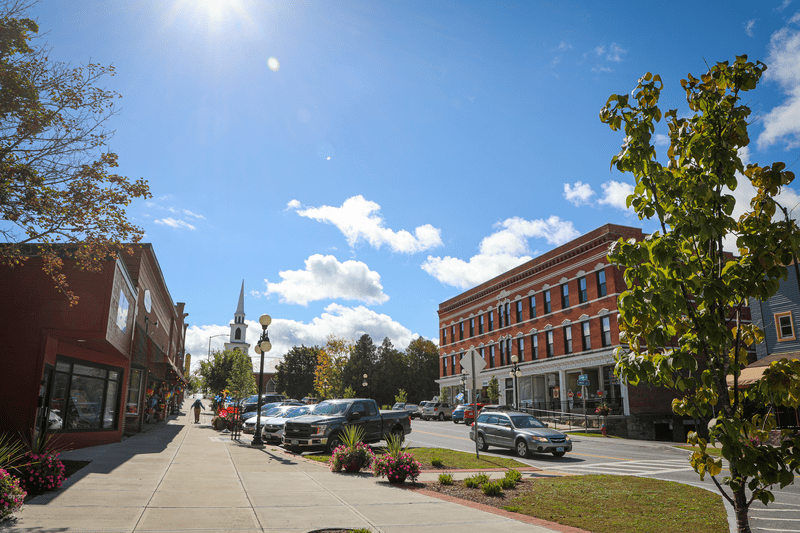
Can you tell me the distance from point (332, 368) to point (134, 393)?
147 ft

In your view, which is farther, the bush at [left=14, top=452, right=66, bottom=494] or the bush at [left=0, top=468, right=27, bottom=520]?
the bush at [left=14, top=452, right=66, bottom=494]

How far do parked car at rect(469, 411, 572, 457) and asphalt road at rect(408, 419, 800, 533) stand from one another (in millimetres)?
354

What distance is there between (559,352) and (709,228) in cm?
3775

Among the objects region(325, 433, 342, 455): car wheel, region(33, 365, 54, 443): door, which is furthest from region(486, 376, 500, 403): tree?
region(33, 365, 54, 443): door

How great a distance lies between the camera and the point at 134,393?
79.3ft

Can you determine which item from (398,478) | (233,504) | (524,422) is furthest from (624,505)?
(524,422)

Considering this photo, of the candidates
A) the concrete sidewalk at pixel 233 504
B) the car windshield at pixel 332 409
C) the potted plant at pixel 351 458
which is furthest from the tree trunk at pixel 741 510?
the car windshield at pixel 332 409

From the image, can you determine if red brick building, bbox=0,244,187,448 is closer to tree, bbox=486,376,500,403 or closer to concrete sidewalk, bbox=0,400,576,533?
concrete sidewalk, bbox=0,400,576,533

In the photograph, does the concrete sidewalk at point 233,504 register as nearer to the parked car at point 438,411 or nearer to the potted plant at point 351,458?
the potted plant at point 351,458

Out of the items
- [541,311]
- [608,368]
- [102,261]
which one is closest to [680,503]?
[102,261]

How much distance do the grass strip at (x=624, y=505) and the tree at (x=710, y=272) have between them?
3.98 meters

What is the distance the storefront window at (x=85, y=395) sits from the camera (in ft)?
49.1

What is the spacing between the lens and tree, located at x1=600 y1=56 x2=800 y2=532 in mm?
3773

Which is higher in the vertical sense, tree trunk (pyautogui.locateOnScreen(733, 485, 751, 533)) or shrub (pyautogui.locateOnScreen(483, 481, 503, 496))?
tree trunk (pyautogui.locateOnScreen(733, 485, 751, 533))
